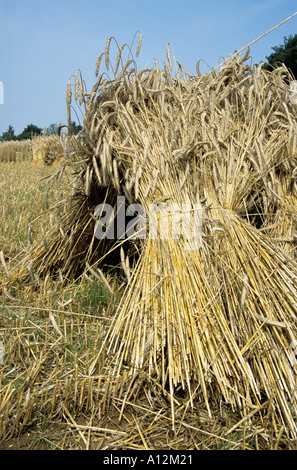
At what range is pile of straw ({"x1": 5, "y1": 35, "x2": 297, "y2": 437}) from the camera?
151 cm

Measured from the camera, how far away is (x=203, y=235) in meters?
1.74

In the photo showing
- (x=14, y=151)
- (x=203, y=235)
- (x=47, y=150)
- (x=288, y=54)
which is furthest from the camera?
(x=288, y=54)

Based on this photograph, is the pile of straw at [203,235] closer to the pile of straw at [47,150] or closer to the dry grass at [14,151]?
the pile of straw at [47,150]

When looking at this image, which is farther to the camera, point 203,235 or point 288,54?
point 288,54

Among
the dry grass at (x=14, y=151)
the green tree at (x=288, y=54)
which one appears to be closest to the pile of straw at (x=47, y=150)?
the dry grass at (x=14, y=151)

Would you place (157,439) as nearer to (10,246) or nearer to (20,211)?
(10,246)

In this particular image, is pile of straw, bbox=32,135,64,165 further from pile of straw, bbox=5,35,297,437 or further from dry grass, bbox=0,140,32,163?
pile of straw, bbox=5,35,297,437

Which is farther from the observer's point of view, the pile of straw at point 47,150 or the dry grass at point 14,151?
the dry grass at point 14,151

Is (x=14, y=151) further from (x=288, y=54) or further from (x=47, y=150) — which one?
(x=288, y=54)

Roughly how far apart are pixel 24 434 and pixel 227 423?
688 millimetres

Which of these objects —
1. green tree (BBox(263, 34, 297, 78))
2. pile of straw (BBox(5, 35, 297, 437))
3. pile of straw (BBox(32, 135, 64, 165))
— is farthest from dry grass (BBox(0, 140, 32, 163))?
pile of straw (BBox(5, 35, 297, 437))

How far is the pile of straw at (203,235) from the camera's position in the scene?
59.6 inches

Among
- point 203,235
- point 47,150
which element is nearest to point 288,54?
point 47,150

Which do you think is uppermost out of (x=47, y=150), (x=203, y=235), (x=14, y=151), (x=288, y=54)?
(x=288, y=54)
